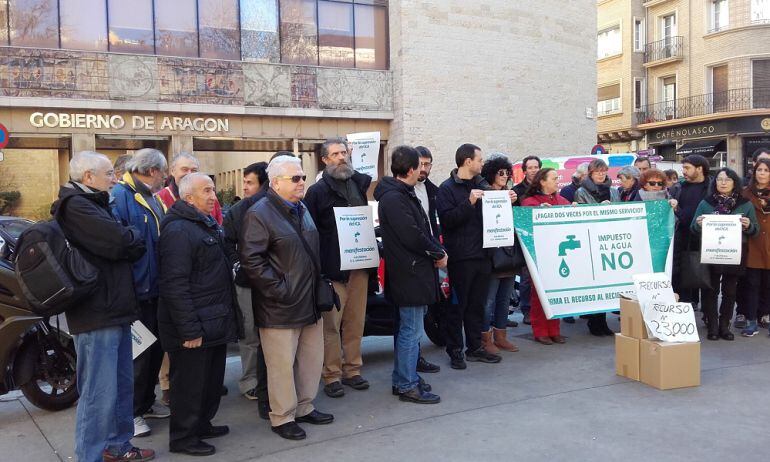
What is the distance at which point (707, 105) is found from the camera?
1302 inches

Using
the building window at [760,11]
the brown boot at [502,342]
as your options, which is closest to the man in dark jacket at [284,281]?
the brown boot at [502,342]

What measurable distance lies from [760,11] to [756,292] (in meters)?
30.0

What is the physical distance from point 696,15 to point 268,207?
3545 centimetres

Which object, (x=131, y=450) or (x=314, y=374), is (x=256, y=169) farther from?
(x=131, y=450)

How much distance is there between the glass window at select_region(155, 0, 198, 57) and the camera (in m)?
19.3

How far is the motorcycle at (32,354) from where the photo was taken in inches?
196

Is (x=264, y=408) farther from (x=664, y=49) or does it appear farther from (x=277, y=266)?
(x=664, y=49)

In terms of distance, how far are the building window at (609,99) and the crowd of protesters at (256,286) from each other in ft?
109

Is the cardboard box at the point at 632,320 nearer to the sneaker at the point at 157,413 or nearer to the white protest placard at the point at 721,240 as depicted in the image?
the white protest placard at the point at 721,240

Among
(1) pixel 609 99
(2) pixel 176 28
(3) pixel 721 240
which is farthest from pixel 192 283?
(1) pixel 609 99

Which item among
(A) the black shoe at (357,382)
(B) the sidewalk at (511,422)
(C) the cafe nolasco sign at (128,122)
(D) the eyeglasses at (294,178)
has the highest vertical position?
(C) the cafe nolasco sign at (128,122)

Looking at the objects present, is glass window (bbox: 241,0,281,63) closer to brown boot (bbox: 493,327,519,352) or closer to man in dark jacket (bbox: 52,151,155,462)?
brown boot (bbox: 493,327,519,352)

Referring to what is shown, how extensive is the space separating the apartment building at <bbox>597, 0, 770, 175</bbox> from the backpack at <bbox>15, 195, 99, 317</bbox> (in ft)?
110

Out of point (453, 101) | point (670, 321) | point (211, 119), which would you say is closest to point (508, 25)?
point (453, 101)
